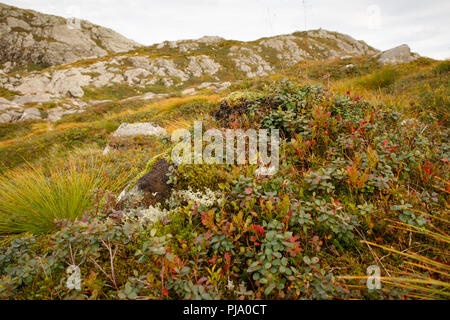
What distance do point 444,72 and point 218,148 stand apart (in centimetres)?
1054

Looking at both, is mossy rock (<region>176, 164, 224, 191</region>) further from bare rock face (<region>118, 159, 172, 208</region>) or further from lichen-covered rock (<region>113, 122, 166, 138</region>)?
lichen-covered rock (<region>113, 122, 166, 138</region>)

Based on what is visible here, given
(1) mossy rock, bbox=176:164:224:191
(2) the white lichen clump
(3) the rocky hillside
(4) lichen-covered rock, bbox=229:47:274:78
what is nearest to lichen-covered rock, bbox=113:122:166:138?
(1) mossy rock, bbox=176:164:224:191

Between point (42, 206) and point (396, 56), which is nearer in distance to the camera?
point (42, 206)

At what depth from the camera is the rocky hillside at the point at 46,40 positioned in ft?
217

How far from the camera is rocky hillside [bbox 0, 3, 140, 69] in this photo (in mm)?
66062

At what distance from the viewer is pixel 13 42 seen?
6788 centimetres

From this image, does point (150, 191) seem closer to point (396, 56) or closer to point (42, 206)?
point (42, 206)

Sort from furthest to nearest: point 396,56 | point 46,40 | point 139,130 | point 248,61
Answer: point 46,40
point 248,61
point 396,56
point 139,130

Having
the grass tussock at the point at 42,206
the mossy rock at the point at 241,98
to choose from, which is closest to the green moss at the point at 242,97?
the mossy rock at the point at 241,98

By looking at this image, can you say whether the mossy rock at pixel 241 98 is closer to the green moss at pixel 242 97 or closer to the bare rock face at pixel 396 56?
the green moss at pixel 242 97

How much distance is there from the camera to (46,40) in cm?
7044

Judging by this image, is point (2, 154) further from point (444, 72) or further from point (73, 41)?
point (73, 41)

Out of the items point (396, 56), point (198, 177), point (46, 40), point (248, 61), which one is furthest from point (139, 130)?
point (46, 40)

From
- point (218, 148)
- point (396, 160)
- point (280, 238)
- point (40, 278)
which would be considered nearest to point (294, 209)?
point (280, 238)
